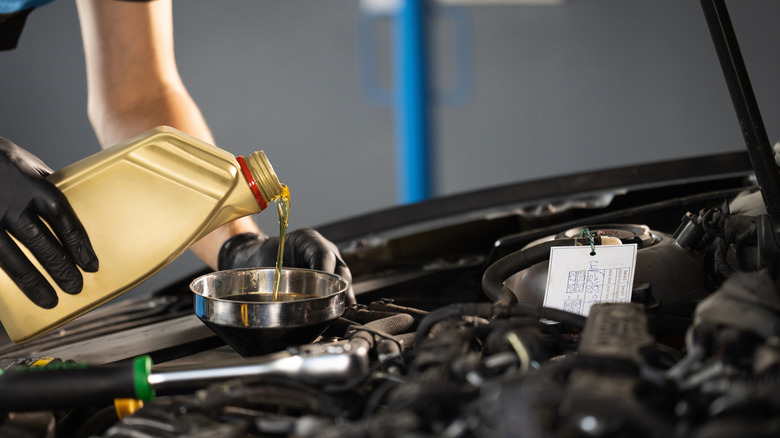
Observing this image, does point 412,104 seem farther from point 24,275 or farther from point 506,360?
point 506,360

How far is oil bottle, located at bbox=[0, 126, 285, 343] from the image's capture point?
791mm

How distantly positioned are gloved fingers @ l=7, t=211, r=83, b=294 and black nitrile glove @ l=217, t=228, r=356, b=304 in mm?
295

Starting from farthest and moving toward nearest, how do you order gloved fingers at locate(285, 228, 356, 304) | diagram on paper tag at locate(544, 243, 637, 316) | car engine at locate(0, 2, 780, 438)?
gloved fingers at locate(285, 228, 356, 304), diagram on paper tag at locate(544, 243, 637, 316), car engine at locate(0, 2, 780, 438)

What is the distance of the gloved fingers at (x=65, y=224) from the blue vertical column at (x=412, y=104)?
9.46 feet

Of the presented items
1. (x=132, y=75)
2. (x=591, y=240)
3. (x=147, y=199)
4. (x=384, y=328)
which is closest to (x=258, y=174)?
(x=147, y=199)

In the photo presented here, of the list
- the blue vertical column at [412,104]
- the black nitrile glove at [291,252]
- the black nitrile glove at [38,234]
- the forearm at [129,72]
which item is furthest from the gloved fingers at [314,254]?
the blue vertical column at [412,104]

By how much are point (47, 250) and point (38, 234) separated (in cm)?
2

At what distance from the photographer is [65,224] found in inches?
30.8

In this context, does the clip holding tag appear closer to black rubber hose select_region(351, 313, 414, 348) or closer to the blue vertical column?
black rubber hose select_region(351, 313, 414, 348)

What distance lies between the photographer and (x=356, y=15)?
3.77m

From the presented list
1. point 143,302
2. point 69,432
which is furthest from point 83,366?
point 143,302

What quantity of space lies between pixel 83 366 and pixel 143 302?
67 centimetres

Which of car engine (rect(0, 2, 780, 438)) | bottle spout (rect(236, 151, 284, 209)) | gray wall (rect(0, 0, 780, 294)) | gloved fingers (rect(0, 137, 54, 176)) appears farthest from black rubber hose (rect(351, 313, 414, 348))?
gray wall (rect(0, 0, 780, 294))

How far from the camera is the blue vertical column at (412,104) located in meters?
3.49
